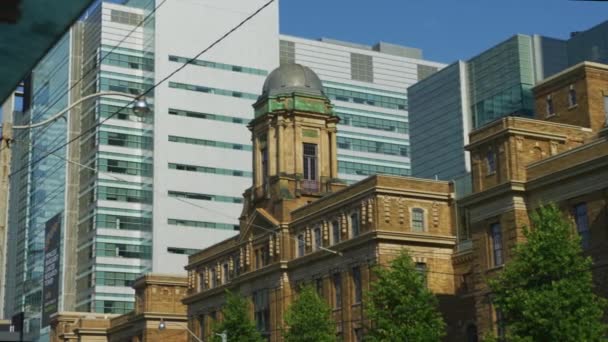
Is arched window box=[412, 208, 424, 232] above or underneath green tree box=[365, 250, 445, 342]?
above

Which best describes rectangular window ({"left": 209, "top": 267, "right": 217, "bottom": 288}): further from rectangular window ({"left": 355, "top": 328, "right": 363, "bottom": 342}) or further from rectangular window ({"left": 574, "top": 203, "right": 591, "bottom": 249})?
rectangular window ({"left": 574, "top": 203, "right": 591, "bottom": 249})

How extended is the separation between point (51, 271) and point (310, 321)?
227ft

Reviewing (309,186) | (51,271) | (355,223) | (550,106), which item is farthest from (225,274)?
(51,271)

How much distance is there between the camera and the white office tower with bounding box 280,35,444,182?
144m

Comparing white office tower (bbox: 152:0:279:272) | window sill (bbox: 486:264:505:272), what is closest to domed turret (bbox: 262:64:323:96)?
window sill (bbox: 486:264:505:272)

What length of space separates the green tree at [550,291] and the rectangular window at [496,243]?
9388 millimetres

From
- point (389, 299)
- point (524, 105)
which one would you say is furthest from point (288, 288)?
point (524, 105)

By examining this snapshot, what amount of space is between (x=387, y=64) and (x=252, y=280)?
85.1 meters

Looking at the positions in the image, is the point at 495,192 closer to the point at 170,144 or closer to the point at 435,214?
the point at 435,214

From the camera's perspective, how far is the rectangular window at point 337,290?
66.0 m

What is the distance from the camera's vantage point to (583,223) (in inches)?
2009

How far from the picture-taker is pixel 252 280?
75.6m

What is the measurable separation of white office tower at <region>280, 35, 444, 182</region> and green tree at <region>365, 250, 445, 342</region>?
85.9 meters

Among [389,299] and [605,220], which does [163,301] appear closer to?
[389,299]
